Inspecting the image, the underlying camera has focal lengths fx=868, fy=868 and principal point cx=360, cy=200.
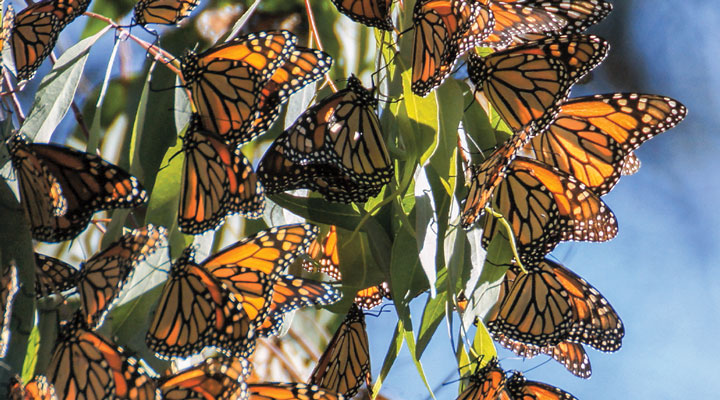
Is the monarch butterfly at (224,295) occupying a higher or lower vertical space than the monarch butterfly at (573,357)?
lower

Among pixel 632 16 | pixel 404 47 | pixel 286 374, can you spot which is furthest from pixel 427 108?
pixel 632 16

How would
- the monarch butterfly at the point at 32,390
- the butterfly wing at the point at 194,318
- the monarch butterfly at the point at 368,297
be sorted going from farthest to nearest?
the monarch butterfly at the point at 368,297
the butterfly wing at the point at 194,318
the monarch butterfly at the point at 32,390

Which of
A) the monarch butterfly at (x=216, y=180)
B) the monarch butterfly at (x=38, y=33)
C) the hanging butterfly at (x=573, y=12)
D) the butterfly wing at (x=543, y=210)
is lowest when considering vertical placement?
the monarch butterfly at (x=216, y=180)

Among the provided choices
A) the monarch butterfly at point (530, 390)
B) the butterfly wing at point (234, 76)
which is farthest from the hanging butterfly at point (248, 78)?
the monarch butterfly at point (530, 390)

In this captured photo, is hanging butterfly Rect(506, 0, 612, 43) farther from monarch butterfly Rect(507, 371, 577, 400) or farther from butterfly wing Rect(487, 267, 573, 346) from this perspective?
monarch butterfly Rect(507, 371, 577, 400)

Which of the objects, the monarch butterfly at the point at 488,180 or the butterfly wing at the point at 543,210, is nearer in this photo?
the monarch butterfly at the point at 488,180

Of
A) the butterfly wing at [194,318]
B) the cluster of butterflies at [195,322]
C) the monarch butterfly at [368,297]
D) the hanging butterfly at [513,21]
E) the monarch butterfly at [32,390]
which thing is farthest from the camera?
the monarch butterfly at [368,297]

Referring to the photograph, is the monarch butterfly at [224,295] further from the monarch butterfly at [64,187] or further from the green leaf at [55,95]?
the green leaf at [55,95]

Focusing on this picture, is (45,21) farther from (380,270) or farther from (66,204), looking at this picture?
(380,270)
